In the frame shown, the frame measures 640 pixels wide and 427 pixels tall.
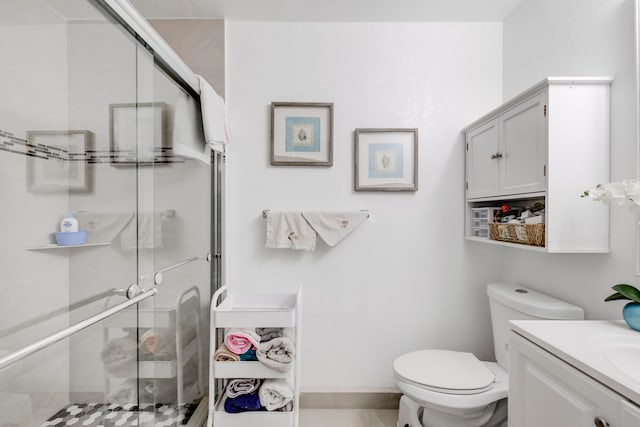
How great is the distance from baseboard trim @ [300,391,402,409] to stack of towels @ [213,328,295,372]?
0.63 meters

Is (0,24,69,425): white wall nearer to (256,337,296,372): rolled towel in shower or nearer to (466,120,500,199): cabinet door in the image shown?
(256,337,296,372): rolled towel in shower

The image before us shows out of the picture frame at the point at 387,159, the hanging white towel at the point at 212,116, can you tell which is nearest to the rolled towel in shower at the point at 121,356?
the hanging white towel at the point at 212,116

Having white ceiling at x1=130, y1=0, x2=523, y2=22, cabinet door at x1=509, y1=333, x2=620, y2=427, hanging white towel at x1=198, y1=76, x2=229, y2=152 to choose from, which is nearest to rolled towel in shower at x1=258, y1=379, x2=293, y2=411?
cabinet door at x1=509, y1=333, x2=620, y2=427

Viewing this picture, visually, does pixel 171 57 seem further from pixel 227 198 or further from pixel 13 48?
pixel 227 198

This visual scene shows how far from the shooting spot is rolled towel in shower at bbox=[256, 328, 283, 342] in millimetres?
1571

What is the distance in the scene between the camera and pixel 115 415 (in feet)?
3.46

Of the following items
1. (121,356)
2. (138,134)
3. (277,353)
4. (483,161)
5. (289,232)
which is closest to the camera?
(121,356)

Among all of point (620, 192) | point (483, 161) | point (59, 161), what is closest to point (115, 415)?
point (59, 161)

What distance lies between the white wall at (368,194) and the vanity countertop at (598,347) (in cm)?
84

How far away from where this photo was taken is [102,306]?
1000 mm

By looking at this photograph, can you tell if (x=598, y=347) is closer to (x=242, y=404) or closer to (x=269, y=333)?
(x=269, y=333)

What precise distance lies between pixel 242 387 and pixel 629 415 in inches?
56.0

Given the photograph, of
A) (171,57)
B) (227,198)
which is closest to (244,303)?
(227,198)

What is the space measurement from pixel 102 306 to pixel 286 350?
79 centimetres
